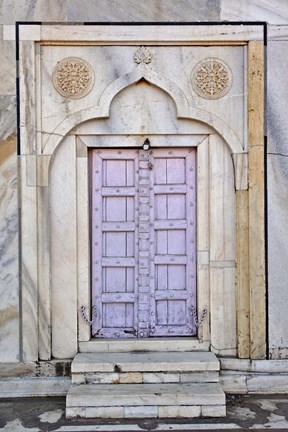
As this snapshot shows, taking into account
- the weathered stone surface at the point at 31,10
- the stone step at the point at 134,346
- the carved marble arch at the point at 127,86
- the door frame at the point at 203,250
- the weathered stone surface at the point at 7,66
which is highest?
the weathered stone surface at the point at 31,10

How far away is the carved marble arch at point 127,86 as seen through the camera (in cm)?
503

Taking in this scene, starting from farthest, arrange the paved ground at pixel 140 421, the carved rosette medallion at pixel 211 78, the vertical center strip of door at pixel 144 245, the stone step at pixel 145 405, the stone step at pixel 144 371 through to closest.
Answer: the vertical center strip of door at pixel 144 245 < the carved rosette medallion at pixel 211 78 < the stone step at pixel 144 371 < the stone step at pixel 145 405 < the paved ground at pixel 140 421

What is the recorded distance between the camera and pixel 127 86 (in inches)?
199

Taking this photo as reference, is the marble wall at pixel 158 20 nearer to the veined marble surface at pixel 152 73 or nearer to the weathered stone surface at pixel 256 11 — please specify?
the weathered stone surface at pixel 256 11

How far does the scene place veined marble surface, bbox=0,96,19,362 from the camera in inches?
198

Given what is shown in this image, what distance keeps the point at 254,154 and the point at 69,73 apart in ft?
6.26

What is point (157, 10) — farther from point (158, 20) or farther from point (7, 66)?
point (7, 66)

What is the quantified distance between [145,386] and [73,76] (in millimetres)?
2921

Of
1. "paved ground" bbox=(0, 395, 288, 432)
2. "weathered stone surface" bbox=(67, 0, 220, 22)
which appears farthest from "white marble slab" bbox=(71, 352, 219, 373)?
"weathered stone surface" bbox=(67, 0, 220, 22)

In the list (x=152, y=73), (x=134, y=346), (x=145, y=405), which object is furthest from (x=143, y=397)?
(x=152, y=73)

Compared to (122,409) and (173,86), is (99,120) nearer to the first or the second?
(173,86)

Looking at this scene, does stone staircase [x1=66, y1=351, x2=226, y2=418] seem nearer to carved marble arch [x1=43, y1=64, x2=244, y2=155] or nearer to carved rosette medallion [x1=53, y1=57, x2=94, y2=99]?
carved marble arch [x1=43, y1=64, x2=244, y2=155]

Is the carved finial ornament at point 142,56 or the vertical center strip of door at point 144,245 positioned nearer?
the carved finial ornament at point 142,56

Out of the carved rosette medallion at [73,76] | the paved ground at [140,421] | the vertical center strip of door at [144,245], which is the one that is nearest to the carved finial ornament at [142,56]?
the carved rosette medallion at [73,76]
